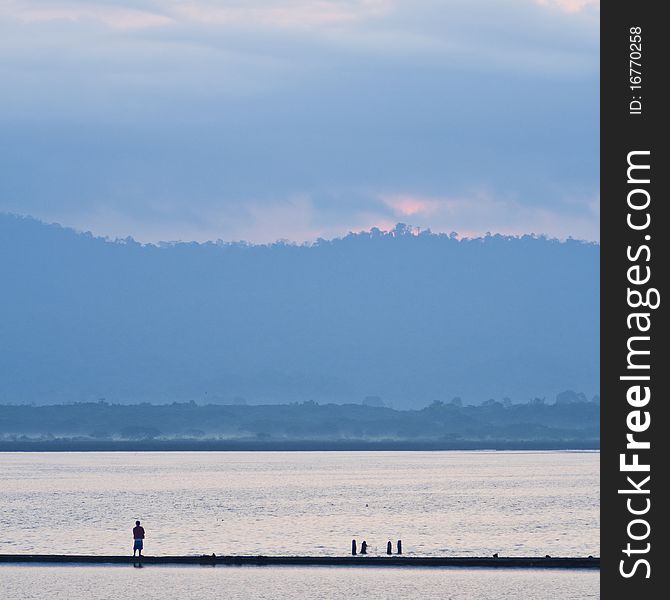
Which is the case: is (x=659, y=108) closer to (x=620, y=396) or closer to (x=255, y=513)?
(x=620, y=396)

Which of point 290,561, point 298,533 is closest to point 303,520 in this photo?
point 298,533

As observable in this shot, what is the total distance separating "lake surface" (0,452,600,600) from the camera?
2320 inches

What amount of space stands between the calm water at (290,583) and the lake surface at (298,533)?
0.09 metres

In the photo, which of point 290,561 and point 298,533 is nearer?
point 290,561

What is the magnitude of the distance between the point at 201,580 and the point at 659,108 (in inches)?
1911

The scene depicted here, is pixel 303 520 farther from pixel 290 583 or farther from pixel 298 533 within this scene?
pixel 290 583

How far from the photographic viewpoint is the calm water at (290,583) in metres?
56.8

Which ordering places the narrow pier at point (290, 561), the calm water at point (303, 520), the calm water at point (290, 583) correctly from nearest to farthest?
the calm water at point (290, 583)
the narrow pier at point (290, 561)
the calm water at point (303, 520)

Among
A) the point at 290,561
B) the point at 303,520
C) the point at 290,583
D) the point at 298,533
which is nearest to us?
the point at 290,583

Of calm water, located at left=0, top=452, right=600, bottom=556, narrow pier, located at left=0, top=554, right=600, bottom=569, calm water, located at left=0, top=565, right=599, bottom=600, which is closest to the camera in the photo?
calm water, located at left=0, top=565, right=599, bottom=600

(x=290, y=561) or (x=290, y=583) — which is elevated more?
(x=290, y=561)

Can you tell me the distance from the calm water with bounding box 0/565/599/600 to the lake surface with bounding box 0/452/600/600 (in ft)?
0.30

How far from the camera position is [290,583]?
200ft

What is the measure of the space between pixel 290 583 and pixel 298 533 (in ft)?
118
